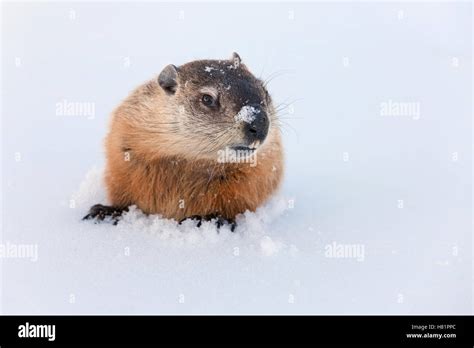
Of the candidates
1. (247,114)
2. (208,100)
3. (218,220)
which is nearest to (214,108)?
(208,100)

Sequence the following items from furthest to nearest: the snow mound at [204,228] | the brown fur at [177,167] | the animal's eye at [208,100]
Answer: the brown fur at [177,167]
the animal's eye at [208,100]
the snow mound at [204,228]

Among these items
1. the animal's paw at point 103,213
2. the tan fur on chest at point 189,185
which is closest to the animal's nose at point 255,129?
the tan fur on chest at point 189,185

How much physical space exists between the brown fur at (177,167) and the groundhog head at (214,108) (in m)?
0.01

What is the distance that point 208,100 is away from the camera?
5309 mm

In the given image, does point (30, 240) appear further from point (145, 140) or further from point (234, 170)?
point (234, 170)

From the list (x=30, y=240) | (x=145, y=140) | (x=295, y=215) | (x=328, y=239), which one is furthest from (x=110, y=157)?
(x=328, y=239)

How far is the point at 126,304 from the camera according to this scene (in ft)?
13.7

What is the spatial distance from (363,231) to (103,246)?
84.5 inches

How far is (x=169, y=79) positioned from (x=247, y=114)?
39.0 inches

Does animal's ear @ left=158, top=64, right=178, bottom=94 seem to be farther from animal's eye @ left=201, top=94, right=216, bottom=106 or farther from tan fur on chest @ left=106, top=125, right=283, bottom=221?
tan fur on chest @ left=106, top=125, right=283, bottom=221

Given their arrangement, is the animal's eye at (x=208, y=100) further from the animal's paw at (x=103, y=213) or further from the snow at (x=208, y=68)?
the animal's paw at (x=103, y=213)

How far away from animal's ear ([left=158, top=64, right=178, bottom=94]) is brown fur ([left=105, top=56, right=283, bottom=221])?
0.06 metres

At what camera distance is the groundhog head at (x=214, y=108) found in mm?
5043

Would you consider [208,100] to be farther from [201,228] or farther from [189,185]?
[201,228]
